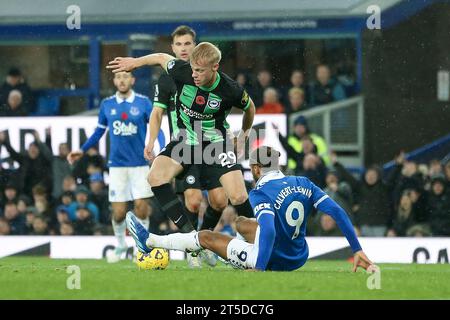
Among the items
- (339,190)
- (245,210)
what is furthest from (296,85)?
(245,210)

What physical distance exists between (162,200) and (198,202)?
38.6 inches

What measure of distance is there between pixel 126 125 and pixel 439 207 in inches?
179

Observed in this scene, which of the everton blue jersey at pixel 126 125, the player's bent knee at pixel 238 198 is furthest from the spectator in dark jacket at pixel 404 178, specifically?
the player's bent knee at pixel 238 198

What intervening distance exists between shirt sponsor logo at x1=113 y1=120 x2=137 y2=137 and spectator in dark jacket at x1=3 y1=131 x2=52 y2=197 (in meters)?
2.95

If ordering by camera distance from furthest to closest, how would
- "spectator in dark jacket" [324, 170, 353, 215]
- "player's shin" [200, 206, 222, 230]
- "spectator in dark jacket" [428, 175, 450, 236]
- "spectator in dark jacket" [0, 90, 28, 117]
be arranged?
"spectator in dark jacket" [0, 90, 28, 117] → "spectator in dark jacket" [324, 170, 353, 215] → "spectator in dark jacket" [428, 175, 450, 236] → "player's shin" [200, 206, 222, 230]

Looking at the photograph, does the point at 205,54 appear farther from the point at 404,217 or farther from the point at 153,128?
the point at 404,217

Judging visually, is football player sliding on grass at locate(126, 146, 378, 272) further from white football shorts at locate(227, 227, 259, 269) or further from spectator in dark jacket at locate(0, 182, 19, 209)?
spectator in dark jacket at locate(0, 182, 19, 209)

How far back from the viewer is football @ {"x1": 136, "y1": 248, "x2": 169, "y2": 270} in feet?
34.0

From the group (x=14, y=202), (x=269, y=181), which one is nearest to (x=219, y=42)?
(x=14, y=202)

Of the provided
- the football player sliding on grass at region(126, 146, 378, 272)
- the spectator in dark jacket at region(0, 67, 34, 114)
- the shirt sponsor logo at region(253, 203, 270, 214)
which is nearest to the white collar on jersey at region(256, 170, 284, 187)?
the football player sliding on grass at region(126, 146, 378, 272)

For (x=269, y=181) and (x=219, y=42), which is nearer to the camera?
(x=269, y=181)

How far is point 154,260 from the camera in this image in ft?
34.1

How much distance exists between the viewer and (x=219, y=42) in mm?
16422
